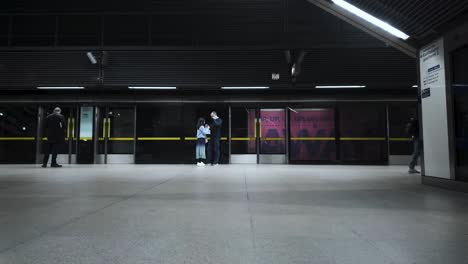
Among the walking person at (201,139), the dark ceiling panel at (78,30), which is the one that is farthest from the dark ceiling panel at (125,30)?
the walking person at (201,139)

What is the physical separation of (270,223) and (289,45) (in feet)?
23.8

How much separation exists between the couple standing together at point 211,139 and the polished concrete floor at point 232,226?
663 centimetres

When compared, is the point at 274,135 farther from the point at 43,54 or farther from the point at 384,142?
the point at 43,54

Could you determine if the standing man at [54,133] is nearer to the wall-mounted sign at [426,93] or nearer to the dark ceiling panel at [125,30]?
the dark ceiling panel at [125,30]

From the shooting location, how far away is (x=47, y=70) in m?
12.0

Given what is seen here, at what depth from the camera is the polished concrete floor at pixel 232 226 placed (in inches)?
91.7

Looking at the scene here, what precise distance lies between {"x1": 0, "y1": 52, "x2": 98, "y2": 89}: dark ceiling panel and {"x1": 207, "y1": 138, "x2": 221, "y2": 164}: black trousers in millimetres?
4510

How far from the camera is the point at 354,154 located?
1300 centimetres

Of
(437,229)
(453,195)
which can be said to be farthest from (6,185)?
(453,195)

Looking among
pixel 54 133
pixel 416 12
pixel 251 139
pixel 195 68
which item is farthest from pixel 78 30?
pixel 416 12

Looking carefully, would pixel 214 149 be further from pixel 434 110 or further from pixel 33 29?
pixel 434 110

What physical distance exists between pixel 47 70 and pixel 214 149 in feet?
20.8

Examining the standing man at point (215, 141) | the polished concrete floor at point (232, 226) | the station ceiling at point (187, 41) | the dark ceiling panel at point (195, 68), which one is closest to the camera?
the polished concrete floor at point (232, 226)

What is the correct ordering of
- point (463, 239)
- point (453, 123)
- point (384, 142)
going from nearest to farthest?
point (463, 239) → point (453, 123) → point (384, 142)
